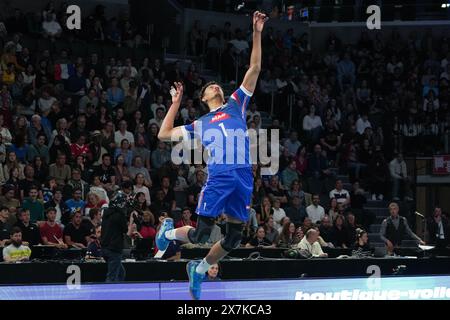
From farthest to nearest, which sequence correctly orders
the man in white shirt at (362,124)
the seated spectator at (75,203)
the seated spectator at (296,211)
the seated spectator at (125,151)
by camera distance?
the man in white shirt at (362,124) < the seated spectator at (296,211) < the seated spectator at (125,151) < the seated spectator at (75,203)

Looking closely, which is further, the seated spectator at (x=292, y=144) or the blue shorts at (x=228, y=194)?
the seated spectator at (x=292, y=144)

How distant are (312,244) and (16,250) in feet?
17.9

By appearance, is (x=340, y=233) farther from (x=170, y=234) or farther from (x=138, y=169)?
(x=170, y=234)

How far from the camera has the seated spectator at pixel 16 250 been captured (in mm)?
15109

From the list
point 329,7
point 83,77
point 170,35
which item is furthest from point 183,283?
point 329,7

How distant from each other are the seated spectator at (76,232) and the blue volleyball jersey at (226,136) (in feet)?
23.1

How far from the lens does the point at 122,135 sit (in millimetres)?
20062

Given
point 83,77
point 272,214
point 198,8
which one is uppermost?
point 198,8

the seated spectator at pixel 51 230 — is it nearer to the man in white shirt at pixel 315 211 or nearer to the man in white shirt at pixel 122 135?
the man in white shirt at pixel 122 135

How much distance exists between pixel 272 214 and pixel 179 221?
237 cm

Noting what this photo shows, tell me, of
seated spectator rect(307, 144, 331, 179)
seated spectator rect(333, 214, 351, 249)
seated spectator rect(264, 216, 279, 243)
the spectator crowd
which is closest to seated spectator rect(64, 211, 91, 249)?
the spectator crowd

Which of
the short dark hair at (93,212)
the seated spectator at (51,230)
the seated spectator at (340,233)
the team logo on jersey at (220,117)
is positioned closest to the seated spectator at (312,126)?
the seated spectator at (340,233)
